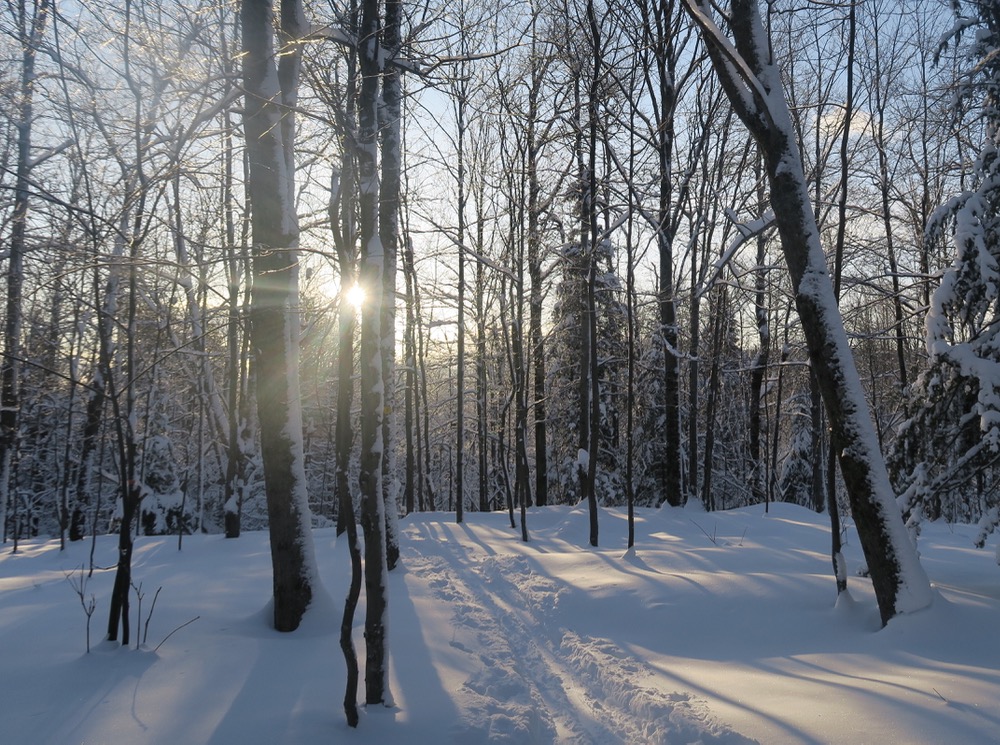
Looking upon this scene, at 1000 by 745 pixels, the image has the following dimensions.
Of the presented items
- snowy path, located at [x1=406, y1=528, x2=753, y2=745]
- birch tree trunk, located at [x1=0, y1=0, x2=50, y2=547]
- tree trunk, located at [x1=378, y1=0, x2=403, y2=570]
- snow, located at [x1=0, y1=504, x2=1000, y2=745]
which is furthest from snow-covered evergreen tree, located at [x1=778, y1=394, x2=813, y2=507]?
birch tree trunk, located at [x1=0, y1=0, x2=50, y2=547]

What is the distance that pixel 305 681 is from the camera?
4.49 metres

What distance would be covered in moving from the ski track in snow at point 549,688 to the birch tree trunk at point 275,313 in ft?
5.97

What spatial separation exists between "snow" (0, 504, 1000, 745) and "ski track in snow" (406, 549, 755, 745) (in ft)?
0.07

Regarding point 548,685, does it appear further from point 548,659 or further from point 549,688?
point 548,659

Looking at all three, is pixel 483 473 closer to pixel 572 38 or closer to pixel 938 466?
pixel 572 38

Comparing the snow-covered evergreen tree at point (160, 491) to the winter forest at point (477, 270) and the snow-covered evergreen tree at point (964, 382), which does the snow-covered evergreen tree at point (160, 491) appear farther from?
the snow-covered evergreen tree at point (964, 382)

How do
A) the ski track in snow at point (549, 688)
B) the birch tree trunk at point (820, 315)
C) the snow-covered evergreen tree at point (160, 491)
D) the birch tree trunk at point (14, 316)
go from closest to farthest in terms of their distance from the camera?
the ski track in snow at point (549, 688)
the birch tree trunk at point (820, 315)
the birch tree trunk at point (14, 316)
the snow-covered evergreen tree at point (160, 491)

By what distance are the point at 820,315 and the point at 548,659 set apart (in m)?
4.09

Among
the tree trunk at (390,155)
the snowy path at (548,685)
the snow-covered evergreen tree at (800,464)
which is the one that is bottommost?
the snowy path at (548,685)

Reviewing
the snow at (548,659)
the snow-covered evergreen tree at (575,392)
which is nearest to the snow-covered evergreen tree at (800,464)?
the snow-covered evergreen tree at (575,392)

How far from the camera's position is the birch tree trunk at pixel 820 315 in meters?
5.41

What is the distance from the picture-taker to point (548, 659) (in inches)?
233

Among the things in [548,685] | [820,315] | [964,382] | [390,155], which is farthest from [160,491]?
[964,382]

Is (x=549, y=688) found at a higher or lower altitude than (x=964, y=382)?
lower
